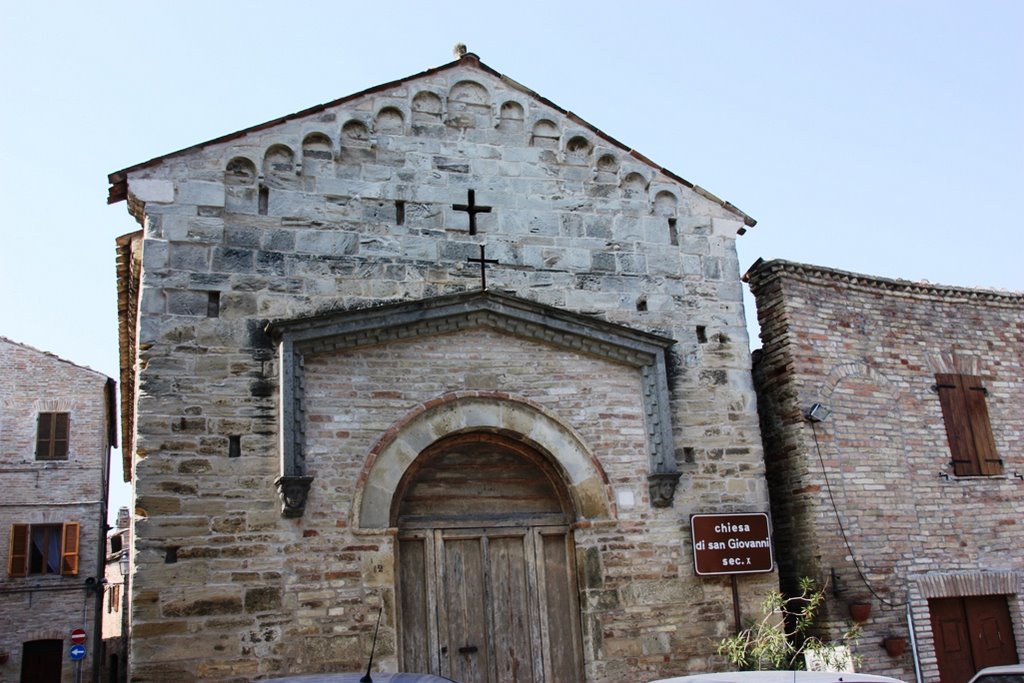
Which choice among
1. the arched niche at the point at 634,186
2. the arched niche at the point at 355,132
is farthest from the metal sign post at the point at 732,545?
the arched niche at the point at 355,132

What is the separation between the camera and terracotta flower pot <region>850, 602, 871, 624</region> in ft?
30.6

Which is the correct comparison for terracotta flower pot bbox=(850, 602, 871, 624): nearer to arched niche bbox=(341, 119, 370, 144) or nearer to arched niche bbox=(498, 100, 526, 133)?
arched niche bbox=(498, 100, 526, 133)

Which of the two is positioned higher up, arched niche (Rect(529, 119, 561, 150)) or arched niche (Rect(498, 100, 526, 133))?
arched niche (Rect(498, 100, 526, 133))

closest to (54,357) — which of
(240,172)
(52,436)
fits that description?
(52,436)

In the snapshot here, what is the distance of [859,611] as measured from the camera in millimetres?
9312

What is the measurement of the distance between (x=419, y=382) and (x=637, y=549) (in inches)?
105

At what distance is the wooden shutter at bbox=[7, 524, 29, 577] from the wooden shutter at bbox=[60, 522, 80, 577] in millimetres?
710

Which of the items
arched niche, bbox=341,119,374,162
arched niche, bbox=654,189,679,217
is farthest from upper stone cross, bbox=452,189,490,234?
arched niche, bbox=654,189,679,217

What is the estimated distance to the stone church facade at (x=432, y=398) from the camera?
7.72 m

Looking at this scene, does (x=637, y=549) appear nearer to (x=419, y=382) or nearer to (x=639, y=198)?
(x=419, y=382)

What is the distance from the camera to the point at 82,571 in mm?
20266

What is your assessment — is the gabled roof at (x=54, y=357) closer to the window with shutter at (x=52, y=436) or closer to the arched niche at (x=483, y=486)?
the window with shutter at (x=52, y=436)

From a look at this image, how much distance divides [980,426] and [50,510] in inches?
752

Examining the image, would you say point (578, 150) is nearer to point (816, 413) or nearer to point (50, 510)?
point (816, 413)
